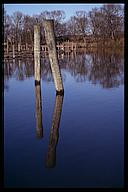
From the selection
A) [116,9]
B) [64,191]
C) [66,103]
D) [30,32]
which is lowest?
[64,191]

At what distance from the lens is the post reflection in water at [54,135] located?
18.1 ft

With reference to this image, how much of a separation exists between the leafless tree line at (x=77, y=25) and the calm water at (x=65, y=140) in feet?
132

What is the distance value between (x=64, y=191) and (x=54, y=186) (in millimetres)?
195

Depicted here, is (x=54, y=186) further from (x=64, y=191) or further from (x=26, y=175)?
(x=26, y=175)

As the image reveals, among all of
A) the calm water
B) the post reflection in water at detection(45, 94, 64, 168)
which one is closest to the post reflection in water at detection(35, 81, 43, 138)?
the calm water

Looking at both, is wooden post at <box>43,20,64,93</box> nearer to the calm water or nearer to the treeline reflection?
the calm water

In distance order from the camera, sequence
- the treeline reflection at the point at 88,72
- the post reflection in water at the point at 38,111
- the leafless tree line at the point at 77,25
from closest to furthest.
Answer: the post reflection in water at the point at 38,111, the treeline reflection at the point at 88,72, the leafless tree line at the point at 77,25

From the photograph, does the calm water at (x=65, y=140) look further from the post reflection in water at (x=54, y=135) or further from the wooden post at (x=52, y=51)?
the wooden post at (x=52, y=51)

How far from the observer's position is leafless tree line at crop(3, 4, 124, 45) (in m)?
57.2

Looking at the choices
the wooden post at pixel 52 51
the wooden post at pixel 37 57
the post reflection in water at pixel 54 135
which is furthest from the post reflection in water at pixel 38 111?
the wooden post at pixel 52 51

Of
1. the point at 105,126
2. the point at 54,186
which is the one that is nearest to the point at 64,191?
the point at 54,186

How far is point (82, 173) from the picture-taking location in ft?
16.2

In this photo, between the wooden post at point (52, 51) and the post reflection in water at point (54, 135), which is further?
the wooden post at point (52, 51)

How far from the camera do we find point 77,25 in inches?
2884
